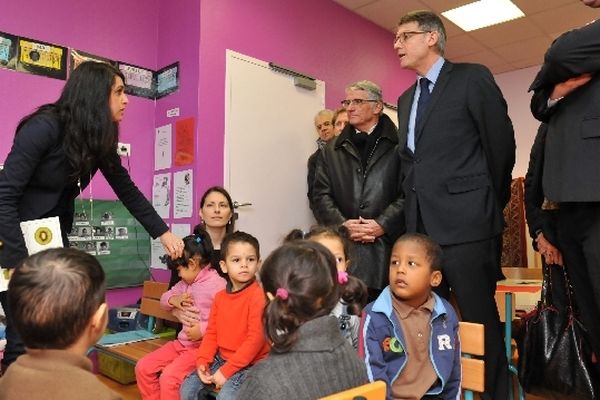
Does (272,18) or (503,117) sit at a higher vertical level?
(272,18)

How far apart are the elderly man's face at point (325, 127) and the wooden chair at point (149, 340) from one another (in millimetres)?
1775

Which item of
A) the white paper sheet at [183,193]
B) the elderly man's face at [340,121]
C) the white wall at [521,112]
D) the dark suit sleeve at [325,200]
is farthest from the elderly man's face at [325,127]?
the white wall at [521,112]

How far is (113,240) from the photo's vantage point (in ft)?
11.3

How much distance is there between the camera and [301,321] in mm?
1151

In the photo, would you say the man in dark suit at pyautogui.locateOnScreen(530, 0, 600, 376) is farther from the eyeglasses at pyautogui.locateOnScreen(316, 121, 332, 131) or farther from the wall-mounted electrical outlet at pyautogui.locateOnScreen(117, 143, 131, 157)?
the wall-mounted electrical outlet at pyautogui.locateOnScreen(117, 143, 131, 157)

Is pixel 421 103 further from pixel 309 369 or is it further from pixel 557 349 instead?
pixel 309 369

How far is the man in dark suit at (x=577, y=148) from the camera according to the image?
1.54m

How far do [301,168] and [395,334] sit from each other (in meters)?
2.63

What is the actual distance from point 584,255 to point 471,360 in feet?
1.80

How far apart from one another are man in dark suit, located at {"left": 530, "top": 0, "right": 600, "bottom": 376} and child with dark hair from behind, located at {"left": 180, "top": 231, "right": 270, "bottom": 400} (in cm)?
117

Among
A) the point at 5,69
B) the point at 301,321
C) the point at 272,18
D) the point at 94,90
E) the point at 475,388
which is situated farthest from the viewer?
the point at 272,18

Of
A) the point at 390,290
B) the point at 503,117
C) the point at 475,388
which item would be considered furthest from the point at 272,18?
the point at 475,388

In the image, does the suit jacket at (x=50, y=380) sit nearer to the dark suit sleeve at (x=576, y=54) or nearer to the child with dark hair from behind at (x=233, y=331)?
the child with dark hair from behind at (x=233, y=331)

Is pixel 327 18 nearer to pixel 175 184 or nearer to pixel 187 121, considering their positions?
pixel 187 121
